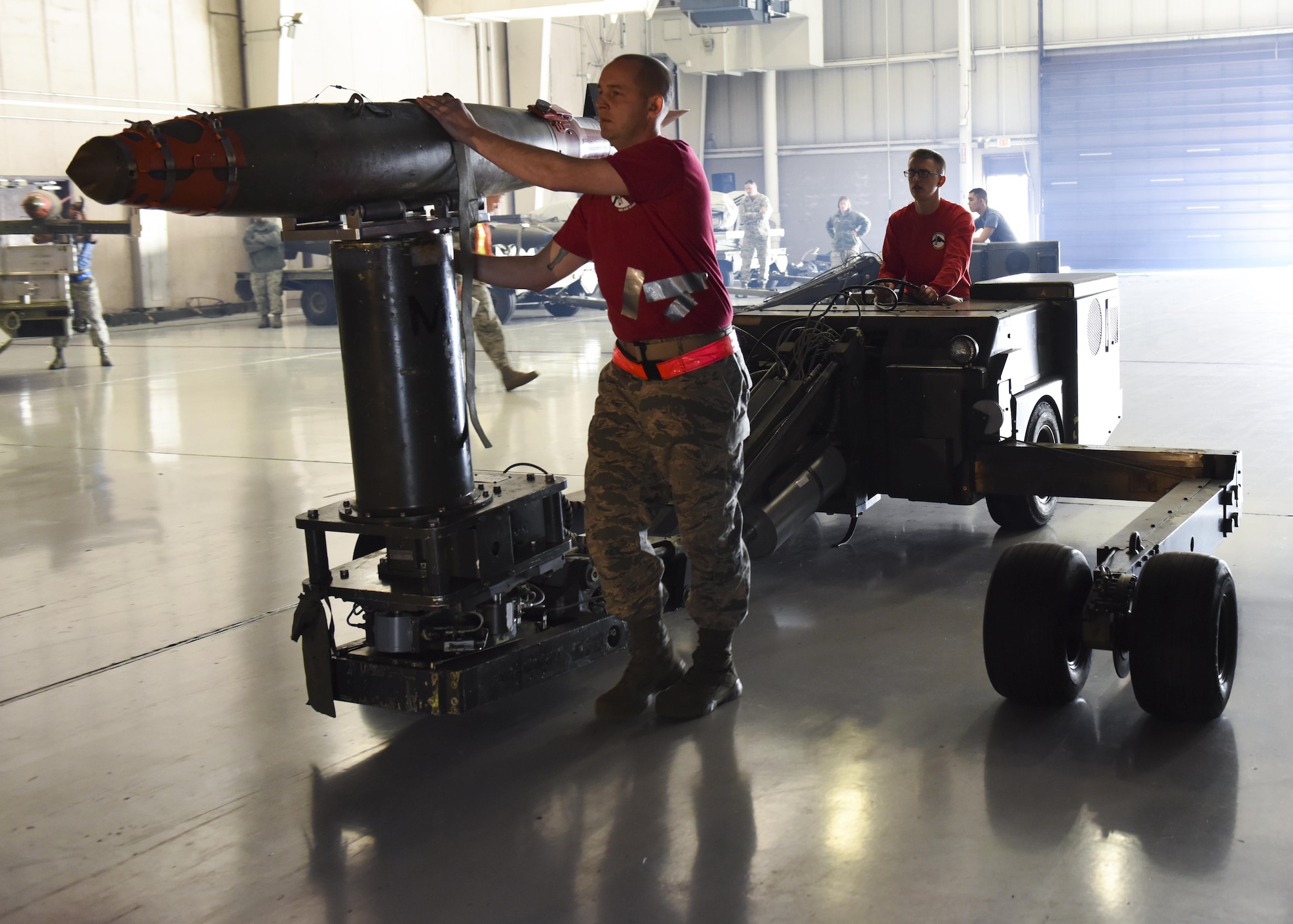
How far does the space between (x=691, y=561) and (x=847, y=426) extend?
5.00ft

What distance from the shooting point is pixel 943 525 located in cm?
534

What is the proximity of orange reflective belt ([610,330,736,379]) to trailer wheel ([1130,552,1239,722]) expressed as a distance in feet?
3.86

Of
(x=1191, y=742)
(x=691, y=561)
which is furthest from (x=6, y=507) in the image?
(x=1191, y=742)

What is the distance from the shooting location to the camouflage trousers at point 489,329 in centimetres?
957

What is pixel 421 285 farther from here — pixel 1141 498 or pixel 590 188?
pixel 1141 498

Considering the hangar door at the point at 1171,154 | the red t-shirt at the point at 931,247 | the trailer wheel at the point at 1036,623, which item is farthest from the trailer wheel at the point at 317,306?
the hangar door at the point at 1171,154

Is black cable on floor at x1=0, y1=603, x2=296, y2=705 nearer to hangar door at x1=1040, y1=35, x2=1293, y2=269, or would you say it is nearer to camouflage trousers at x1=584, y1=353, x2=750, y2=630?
camouflage trousers at x1=584, y1=353, x2=750, y2=630

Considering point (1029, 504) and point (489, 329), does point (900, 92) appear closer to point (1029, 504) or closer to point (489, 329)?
point (489, 329)

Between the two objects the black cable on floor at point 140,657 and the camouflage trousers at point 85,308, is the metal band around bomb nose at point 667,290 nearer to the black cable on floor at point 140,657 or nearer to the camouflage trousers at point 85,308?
the black cable on floor at point 140,657

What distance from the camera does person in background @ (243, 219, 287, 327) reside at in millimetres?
17266

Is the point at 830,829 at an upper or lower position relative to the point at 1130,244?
lower

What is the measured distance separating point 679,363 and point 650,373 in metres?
0.08

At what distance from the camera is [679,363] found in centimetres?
312

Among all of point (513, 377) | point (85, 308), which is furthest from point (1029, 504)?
point (85, 308)
